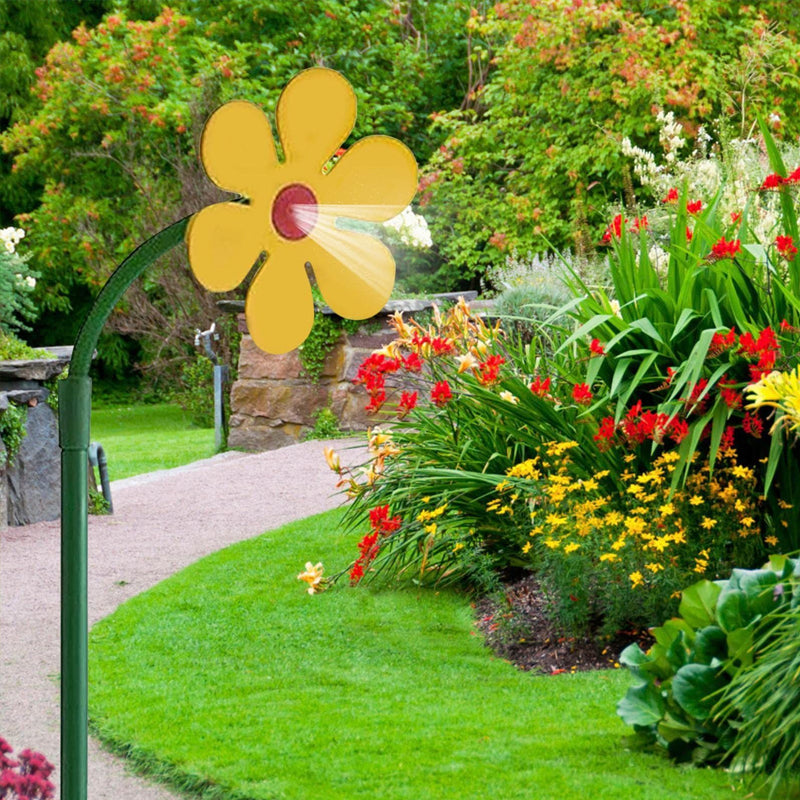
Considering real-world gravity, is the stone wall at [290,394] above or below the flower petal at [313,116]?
below

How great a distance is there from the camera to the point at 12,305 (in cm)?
856

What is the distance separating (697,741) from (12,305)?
6551 mm

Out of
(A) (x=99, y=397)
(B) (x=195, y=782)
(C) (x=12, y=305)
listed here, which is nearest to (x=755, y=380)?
(B) (x=195, y=782)

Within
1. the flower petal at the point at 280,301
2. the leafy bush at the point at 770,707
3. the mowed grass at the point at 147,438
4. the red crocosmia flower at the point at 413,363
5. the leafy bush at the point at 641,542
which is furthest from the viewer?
the mowed grass at the point at 147,438

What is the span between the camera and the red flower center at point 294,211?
5.08 feet

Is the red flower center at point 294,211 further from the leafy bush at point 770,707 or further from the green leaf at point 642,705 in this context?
the green leaf at point 642,705

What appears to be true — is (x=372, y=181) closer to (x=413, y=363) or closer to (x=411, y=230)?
(x=413, y=363)

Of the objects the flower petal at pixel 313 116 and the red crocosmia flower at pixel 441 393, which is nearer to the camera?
the flower petal at pixel 313 116

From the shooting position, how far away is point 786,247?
4332mm

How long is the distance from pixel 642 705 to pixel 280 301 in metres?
2.21

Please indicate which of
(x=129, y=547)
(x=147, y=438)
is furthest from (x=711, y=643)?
(x=147, y=438)

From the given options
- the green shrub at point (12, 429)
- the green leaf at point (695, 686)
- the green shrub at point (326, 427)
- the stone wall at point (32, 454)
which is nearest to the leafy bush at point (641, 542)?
the green leaf at point (695, 686)

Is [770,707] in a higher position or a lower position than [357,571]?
higher

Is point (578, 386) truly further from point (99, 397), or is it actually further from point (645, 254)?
point (99, 397)
